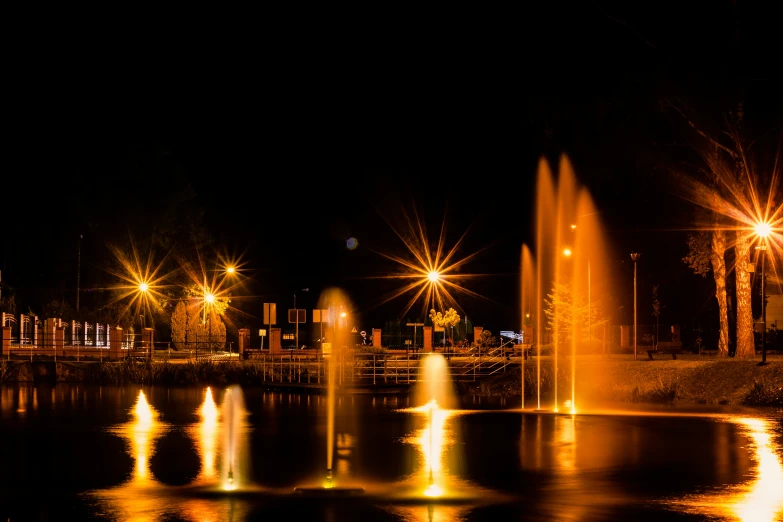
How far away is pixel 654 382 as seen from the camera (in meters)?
36.0

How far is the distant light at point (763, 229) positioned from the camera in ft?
124

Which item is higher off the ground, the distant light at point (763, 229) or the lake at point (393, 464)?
the distant light at point (763, 229)

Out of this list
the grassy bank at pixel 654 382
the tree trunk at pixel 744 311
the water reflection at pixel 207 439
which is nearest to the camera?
the water reflection at pixel 207 439

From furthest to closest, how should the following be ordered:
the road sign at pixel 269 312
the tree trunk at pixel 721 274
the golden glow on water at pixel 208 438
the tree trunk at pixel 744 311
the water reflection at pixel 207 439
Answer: the road sign at pixel 269 312, the tree trunk at pixel 721 274, the tree trunk at pixel 744 311, the golden glow on water at pixel 208 438, the water reflection at pixel 207 439

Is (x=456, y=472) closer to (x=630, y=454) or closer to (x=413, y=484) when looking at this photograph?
(x=413, y=484)

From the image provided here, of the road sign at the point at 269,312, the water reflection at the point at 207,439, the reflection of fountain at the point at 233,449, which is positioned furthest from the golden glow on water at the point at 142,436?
the road sign at the point at 269,312

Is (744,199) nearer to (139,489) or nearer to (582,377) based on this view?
(582,377)

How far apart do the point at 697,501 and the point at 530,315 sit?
229 ft

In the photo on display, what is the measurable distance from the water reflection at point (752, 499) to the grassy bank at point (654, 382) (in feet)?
48.1

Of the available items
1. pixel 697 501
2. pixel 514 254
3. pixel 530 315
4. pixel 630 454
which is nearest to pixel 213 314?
pixel 530 315

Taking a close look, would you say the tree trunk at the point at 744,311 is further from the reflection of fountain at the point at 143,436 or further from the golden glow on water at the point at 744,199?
the reflection of fountain at the point at 143,436

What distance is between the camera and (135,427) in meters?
25.8

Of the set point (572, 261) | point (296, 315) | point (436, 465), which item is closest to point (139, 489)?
point (436, 465)

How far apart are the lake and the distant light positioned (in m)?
10.1
